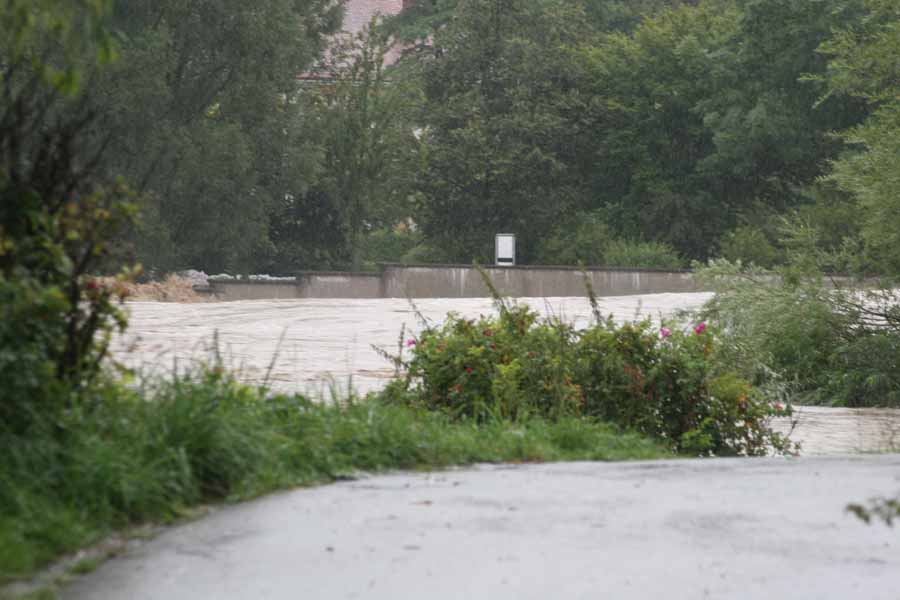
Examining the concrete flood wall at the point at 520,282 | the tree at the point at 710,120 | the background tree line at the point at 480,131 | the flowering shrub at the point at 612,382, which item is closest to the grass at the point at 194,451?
the flowering shrub at the point at 612,382

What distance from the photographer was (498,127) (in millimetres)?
46750

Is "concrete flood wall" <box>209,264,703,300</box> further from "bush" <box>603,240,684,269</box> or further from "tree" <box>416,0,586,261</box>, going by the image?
"tree" <box>416,0,586,261</box>

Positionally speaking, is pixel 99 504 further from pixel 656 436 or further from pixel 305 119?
pixel 305 119

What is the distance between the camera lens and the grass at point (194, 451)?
5.62 meters

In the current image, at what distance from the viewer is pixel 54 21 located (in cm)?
528

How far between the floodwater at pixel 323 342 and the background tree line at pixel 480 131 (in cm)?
1481

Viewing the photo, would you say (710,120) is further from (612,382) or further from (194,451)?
(194,451)

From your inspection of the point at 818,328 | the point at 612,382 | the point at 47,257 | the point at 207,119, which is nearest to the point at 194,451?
the point at 47,257

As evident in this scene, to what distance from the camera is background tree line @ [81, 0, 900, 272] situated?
137 ft

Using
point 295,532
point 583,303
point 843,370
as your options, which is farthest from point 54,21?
point 583,303

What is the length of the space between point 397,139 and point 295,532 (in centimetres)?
4295

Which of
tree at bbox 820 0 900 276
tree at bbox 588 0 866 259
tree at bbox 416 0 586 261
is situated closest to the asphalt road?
tree at bbox 820 0 900 276

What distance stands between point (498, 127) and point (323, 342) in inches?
1135

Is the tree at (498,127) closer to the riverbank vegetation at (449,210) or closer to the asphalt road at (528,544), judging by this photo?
the riverbank vegetation at (449,210)
